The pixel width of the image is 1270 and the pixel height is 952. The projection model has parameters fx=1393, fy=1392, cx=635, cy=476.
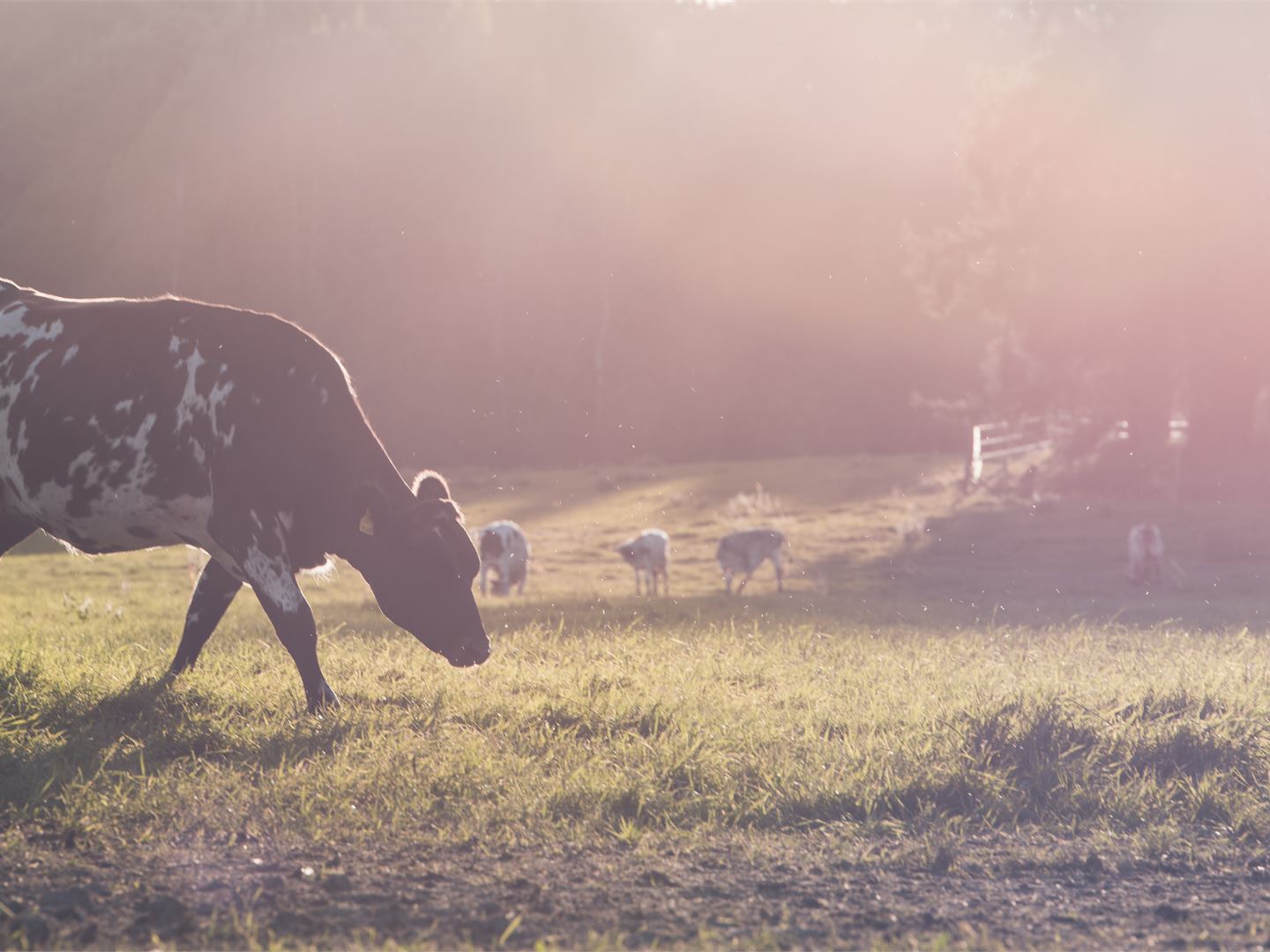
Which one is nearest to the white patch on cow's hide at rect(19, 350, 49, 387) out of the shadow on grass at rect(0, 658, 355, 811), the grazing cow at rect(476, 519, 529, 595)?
the shadow on grass at rect(0, 658, 355, 811)

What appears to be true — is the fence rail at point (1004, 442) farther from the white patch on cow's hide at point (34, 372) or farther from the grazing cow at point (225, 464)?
the white patch on cow's hide at point (34, 372)

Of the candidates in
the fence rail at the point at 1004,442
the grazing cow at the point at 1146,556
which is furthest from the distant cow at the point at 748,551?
the fence rail at the point at 1004,442

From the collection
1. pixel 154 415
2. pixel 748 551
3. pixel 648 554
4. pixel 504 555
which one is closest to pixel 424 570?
pixel 154 415

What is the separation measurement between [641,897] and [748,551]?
62.3 feet

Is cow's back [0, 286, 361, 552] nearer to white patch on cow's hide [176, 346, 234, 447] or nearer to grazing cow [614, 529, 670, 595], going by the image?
white patch on cow's hide [176, 346, 234, 447]

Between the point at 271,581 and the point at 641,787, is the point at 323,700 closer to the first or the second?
the point at 271,581

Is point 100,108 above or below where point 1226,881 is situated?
above

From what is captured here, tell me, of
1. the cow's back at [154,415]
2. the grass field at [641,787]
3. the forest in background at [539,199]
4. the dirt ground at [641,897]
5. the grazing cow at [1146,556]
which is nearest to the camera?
the dirt ground at [641,897]

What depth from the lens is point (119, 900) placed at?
187 inches

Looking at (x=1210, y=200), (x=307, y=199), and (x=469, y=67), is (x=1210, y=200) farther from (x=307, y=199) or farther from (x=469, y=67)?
(x=307, y=199)

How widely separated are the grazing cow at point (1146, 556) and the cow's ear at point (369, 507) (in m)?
16.3

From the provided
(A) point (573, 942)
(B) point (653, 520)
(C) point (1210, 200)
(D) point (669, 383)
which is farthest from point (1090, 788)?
(D) point (669, 383)

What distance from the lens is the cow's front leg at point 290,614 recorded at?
774 centimetres

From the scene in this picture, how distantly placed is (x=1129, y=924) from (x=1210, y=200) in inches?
1021
